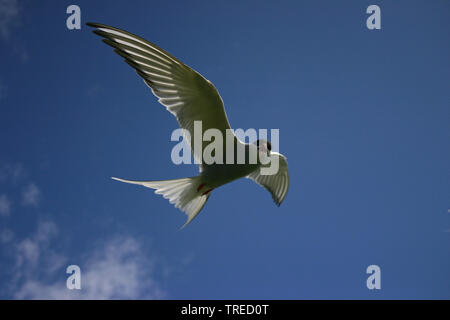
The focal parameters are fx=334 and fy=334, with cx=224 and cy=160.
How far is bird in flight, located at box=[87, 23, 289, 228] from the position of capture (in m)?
3.63

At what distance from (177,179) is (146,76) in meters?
1.46

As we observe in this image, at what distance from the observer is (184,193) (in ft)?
15.5

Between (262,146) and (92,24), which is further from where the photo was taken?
(262,146)

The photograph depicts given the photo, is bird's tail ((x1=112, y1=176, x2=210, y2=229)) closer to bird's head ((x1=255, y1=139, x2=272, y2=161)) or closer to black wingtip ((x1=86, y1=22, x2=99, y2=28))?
bird's head ((x1=255, y1=139, x2=272, y2=161))

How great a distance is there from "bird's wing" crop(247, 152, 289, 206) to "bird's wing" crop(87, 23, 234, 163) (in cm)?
178

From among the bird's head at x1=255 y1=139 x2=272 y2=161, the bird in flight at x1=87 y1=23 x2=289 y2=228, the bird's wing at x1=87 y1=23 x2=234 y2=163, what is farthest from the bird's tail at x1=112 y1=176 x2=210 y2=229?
the bird's head at x1=255 y1=139 x2=272 y2=161

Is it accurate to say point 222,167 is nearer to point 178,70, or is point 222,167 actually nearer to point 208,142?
point 208,142

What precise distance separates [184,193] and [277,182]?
6.35 ft

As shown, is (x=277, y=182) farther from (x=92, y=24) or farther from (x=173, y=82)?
(x=92, y=24)

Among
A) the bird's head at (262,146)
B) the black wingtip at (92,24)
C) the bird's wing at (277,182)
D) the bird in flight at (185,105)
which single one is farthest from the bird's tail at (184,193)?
the black wingtip at (92,24)

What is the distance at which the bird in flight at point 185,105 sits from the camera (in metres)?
3.63

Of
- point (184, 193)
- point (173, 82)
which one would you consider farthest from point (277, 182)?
point (173, 82)

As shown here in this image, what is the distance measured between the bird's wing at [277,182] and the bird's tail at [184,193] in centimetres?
135

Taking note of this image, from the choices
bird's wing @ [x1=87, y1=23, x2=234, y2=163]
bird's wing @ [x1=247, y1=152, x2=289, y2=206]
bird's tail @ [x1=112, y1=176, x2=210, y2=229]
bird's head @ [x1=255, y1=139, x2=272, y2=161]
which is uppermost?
bird's wing @ [x1=87, y1=23, x2=234, y2=163]
